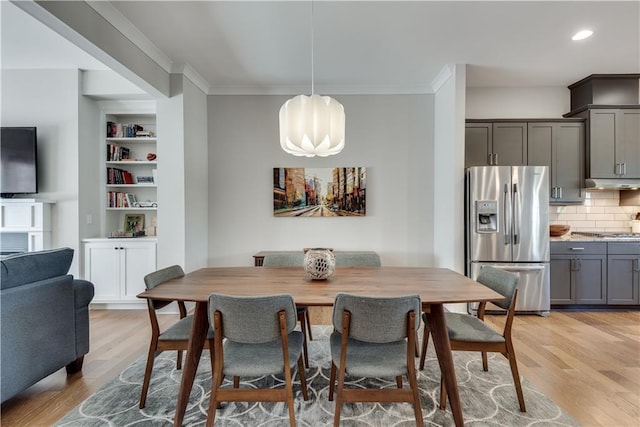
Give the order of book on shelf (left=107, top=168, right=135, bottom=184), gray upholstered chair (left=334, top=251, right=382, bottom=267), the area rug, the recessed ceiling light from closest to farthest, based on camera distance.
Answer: the area rug < gray upholstered chair (left=334, top=251, right=382, bottom=267) < the recessed ceiling light < book on shelf (left=107, top=168, right=135, bottom=184)

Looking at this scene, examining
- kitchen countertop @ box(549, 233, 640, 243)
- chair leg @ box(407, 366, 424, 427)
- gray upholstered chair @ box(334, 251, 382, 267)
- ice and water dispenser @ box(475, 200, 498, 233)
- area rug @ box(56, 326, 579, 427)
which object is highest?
ice and water dispenser @ box(475, 200, 498, 233)

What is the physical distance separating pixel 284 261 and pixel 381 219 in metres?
1.93

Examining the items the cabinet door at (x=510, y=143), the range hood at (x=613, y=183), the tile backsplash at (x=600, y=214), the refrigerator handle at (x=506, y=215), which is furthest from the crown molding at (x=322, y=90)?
the tile backsplash at (x=600, y=214)

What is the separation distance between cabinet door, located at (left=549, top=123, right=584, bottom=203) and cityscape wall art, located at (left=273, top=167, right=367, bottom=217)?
248 cm

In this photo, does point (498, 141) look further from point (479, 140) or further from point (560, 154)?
point (560, 154)

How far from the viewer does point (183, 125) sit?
140 inches

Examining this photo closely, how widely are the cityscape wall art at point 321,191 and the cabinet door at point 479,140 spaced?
1.42 m

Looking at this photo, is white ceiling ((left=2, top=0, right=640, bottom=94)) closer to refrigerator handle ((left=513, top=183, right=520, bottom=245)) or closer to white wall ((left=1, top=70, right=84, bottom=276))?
white wall ((left=1, top=70, right=84, bottom=276))

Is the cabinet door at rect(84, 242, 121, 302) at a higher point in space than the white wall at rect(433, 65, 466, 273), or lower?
lower

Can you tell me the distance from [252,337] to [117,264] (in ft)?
10.3

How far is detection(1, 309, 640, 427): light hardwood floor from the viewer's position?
191 centimetres

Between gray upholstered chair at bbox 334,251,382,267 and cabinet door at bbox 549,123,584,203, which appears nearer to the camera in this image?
gray upholstered chair at bbox 334,251,382,267

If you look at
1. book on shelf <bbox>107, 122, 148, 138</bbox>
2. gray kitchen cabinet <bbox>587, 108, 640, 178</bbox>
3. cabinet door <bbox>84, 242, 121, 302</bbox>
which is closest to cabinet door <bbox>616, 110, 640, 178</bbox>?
gray kitchen cabinet <bbox>587, 108, 640, 178</bbox>

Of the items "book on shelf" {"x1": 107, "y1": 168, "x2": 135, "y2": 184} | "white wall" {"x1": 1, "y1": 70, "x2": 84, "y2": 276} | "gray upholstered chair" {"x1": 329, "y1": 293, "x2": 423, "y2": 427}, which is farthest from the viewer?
"book on shelf" {"x1": 107, "y1": 168, "x2": 135, "y2": 184}
